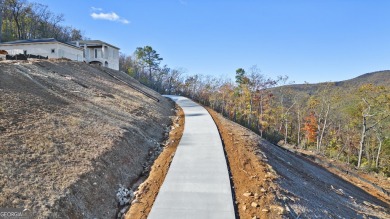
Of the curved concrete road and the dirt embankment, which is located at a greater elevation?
the dirt embankment

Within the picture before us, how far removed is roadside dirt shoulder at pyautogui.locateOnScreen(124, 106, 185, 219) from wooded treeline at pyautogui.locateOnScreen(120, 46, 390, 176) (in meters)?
19.6

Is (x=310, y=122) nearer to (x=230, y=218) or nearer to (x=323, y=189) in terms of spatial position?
(x=323, y=189)

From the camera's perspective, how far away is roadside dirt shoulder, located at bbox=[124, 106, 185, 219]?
636 centimetres

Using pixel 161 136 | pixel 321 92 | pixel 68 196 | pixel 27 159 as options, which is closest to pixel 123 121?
pixel 161 136

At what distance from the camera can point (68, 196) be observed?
5.78 metres

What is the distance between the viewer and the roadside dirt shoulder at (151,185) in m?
6.36

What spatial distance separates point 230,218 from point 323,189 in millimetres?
6376

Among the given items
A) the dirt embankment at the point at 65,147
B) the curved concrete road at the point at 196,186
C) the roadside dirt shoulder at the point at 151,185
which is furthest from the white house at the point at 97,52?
the curved concrete road at the point at 196,186

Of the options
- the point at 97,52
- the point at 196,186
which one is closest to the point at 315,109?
the point at 97,52

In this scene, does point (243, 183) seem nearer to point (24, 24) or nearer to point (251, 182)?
point (251, 182)

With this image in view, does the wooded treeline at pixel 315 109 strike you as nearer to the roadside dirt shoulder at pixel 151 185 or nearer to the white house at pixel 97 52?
the white house at pixel 97 52

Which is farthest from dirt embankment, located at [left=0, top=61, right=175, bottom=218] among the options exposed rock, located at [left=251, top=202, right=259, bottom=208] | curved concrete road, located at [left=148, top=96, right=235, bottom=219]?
exposed rock, located at [left=251, top=202, right=259, bottom=208]

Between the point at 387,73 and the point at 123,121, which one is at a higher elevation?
the point at 387,73

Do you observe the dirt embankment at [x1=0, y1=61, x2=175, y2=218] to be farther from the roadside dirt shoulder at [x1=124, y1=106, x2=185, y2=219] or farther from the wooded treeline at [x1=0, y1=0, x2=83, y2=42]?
the wooded treeline at [x1=0, y1=0, x2=83, y2=42]
